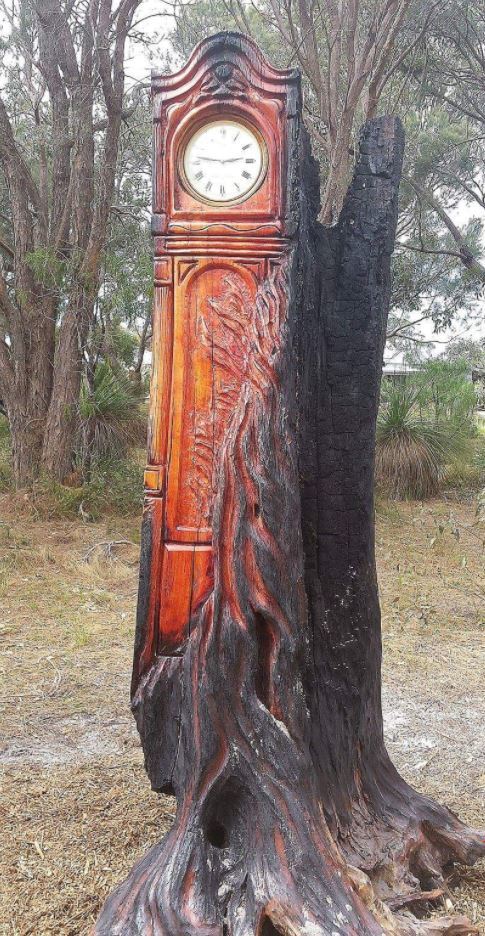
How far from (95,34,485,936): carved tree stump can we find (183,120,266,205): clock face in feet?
0.34

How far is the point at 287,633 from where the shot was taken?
2115mm

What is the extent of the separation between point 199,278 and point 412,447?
21.5 feet

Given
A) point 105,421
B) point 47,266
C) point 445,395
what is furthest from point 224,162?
point 445,395

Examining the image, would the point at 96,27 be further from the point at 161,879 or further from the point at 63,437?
the point at 161,879

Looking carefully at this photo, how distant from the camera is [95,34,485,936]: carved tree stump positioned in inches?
79.4

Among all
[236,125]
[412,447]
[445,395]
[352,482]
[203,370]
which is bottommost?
[352,482]

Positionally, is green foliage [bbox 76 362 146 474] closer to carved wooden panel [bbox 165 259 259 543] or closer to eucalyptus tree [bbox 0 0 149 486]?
eucalyptus tree [bbox 0 0 149 486]

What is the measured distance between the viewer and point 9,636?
4.71 m

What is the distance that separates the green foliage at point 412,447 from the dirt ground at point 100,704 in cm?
133

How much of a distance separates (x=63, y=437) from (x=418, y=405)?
4103mm

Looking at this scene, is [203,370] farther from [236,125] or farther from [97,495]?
[97,495]

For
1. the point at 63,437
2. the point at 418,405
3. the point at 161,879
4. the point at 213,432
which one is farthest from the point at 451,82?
the point at 161,879

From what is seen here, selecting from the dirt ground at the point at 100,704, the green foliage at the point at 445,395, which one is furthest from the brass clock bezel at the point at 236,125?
the green foliage at the point at 445,395

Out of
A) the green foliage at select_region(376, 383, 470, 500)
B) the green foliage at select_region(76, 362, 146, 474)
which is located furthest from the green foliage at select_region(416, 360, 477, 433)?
the green foliage at select_region(76, 362, 146, 474)
